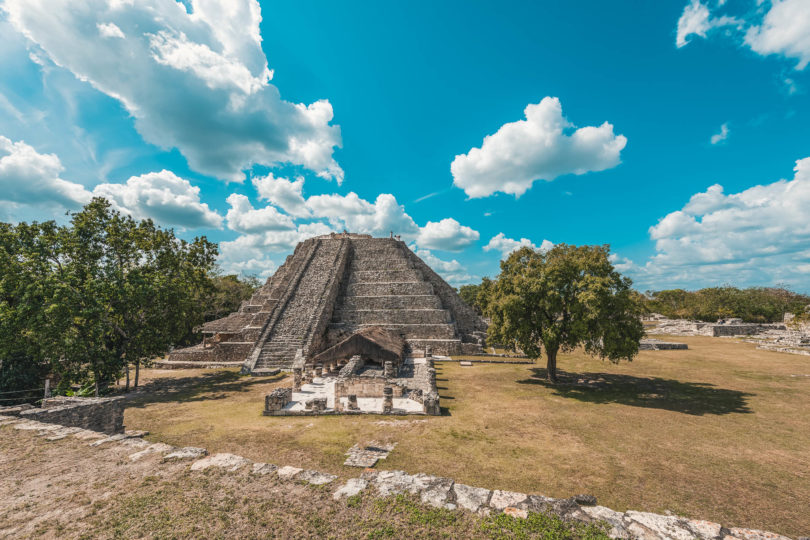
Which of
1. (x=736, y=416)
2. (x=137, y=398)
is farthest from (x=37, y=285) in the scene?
(x=736, y=416)

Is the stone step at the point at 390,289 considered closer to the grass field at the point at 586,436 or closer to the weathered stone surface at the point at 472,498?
the grass field at the point at 586,436

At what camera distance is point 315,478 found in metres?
6.14

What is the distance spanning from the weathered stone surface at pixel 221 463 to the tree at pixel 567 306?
41.8 feet

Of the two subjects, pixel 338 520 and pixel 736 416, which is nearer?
pixel 338 520

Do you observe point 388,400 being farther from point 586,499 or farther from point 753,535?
point 753,535

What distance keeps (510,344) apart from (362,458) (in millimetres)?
10761

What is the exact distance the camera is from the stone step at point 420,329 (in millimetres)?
27953

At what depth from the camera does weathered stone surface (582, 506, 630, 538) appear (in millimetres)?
4754

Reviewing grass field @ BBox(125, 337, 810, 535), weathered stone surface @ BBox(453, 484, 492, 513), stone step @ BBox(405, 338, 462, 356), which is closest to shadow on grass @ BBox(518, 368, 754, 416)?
grass field @ BBox(125, 337, 810, 535)

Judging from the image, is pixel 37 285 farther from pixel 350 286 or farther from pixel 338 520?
pixel 350 286

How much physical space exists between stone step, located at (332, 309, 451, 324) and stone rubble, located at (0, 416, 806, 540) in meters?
22.5

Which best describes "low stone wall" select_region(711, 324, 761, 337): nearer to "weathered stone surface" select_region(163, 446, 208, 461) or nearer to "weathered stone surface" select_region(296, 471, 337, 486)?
"weathered stone surface" select_region(296, 471, 337, 486)

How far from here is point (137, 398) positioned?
14844 mm

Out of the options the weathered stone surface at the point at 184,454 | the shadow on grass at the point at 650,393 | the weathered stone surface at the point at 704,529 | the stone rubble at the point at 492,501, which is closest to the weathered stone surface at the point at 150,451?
the stone rubble at the point at 492,501
